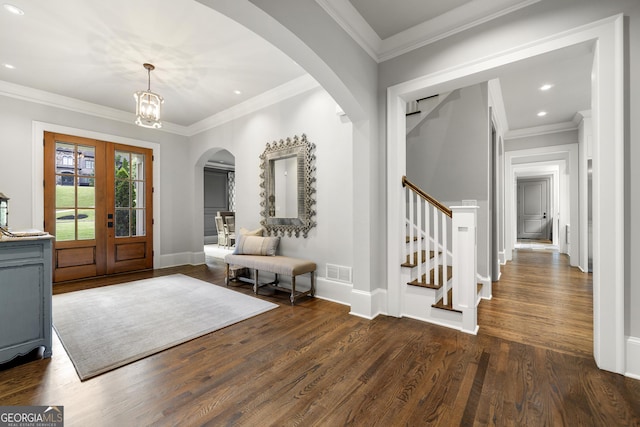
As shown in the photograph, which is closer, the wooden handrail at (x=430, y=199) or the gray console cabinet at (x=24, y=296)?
the gray console cabinet at (x=24, y=296)

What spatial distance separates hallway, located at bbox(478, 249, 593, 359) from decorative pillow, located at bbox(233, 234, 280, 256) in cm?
273

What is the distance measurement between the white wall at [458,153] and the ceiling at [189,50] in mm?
Result: 615

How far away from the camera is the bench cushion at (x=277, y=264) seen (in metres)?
3.36

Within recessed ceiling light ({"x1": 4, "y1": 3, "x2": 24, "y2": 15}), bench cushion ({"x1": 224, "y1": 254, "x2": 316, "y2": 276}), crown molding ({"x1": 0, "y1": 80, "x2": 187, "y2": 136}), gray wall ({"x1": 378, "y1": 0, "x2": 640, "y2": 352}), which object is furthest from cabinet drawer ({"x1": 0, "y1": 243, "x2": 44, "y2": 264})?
crown molding ({"x1": 0, "y1": 80, "x2": 187, "y2": 136})

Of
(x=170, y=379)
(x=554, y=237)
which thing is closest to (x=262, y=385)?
(x=170, y=379)

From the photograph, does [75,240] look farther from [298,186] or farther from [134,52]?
[298,186]

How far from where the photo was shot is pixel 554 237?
9.25 metres

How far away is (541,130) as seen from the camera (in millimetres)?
6129

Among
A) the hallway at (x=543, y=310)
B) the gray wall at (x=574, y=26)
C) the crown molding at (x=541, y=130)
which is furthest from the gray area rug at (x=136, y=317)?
the crown molding at (x=541, y=130)

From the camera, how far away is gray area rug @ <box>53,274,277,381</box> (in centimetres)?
218

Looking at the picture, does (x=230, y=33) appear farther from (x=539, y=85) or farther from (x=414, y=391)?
(x=539, y=85)

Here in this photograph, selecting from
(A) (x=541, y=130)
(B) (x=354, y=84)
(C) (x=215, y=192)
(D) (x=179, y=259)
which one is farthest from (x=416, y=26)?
(C) (x=215, y=192)

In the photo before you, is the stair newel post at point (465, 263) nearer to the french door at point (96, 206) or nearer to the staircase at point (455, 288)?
the staircase at point (455, 288)

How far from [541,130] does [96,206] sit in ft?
30.8
